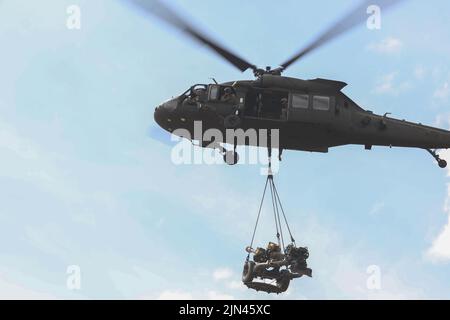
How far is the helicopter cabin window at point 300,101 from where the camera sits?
2605 centimetres

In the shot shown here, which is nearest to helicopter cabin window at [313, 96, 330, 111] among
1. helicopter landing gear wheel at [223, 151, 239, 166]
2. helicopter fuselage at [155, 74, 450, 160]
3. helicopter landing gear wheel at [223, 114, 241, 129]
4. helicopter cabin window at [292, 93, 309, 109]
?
helicopter fuselage at [155, 74, 450, 160]

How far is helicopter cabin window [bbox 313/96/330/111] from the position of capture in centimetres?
2617

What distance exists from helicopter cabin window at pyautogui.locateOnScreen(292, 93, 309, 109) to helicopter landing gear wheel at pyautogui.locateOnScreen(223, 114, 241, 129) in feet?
7.07

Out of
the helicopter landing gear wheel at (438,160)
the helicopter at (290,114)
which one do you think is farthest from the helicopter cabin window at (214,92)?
the helicopter landing gear wheel at (438,160)

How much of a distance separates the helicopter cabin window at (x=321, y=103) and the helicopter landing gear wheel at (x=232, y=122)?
2.92m

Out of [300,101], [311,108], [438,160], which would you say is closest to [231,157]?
[300,101]

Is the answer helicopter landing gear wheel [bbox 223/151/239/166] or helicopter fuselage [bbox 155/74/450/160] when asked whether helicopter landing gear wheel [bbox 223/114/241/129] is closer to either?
helicopter fuselage [bbox 155/74/450/160]

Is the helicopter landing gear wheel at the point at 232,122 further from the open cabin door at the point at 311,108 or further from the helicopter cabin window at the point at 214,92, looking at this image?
the open cabin door at the point at 311,108

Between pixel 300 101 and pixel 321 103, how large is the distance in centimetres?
82

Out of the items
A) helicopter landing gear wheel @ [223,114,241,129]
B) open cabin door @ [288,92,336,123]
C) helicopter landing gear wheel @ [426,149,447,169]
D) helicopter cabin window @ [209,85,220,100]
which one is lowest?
helicopter landing gear wheel @ [426,149,447,169]

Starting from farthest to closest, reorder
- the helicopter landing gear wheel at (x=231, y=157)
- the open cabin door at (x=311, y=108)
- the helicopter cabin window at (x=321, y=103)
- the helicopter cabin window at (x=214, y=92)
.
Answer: the helicopter landing gear wheel at (x=231, y=157)
the helicopter cabin window at (x=214, y=92)
the helicopter cabin window at (x=321, y=103)
the open cabin door at (x=311, y=108)

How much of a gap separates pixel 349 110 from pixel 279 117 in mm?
2847

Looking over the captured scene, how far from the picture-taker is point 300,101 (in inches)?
1028

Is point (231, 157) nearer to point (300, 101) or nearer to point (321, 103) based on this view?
point (300, 101)
